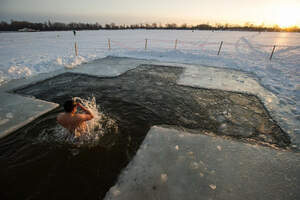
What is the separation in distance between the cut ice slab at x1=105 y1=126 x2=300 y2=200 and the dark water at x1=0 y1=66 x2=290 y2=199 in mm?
320

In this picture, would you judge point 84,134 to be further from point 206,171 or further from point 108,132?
point 206,171

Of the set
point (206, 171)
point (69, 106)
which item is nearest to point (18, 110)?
point (69, 106)

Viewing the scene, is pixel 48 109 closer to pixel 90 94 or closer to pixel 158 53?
pixel 90 94

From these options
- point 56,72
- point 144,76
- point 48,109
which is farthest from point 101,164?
point 56,72

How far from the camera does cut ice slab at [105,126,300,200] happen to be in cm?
205

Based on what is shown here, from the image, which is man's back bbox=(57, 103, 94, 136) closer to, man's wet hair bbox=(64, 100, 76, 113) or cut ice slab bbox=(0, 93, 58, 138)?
man's wet hair bbox=(64, 100, 76, 113)

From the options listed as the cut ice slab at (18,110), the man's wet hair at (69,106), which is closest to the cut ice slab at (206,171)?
the man's wet hair at (69,106)

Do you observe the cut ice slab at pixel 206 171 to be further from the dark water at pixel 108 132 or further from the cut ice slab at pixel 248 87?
the cut ice slab at pixel 248 87

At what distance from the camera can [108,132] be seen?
10.7ft

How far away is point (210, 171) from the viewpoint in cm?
237

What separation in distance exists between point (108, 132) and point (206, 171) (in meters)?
2.01

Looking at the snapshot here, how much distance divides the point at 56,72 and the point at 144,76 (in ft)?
14.2

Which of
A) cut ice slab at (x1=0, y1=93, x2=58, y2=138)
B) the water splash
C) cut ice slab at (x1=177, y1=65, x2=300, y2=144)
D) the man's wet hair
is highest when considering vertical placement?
the man's wet hair

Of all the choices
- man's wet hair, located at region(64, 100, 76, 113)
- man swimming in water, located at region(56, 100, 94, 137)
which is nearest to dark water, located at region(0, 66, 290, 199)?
man swimming in water, located at region(56, 100, 94, 137)
